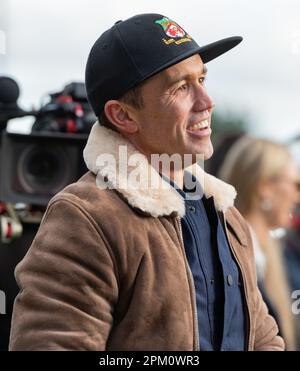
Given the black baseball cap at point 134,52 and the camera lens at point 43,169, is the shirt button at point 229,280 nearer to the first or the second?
the black baseball cap at point 134,52

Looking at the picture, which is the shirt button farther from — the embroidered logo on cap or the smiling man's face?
the embroidered logo on cap

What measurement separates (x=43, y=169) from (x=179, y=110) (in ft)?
7.53

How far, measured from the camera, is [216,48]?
2404 mm

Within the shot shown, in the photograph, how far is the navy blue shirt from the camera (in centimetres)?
222

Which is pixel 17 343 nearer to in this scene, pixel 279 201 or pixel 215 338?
pixel 215 338

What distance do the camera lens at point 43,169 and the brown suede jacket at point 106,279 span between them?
2.28 m

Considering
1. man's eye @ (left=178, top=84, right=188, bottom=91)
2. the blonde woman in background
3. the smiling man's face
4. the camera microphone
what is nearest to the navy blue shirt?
the smiling man's face

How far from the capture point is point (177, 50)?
2.30m

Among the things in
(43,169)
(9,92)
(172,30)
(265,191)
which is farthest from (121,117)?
(43,169)

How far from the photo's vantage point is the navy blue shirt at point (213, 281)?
2.22 metres

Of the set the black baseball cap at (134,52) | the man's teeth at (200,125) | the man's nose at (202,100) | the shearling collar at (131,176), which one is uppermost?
the black baseball cap at (134,52)

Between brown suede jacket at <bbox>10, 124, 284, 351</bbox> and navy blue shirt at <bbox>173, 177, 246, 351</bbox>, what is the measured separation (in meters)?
0.05

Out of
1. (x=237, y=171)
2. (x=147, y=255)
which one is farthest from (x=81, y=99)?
(x=147, y=255)

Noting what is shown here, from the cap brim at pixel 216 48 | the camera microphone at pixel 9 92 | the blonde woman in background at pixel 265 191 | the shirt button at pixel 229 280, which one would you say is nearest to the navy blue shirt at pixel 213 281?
the shirt button at pixel 229 280
